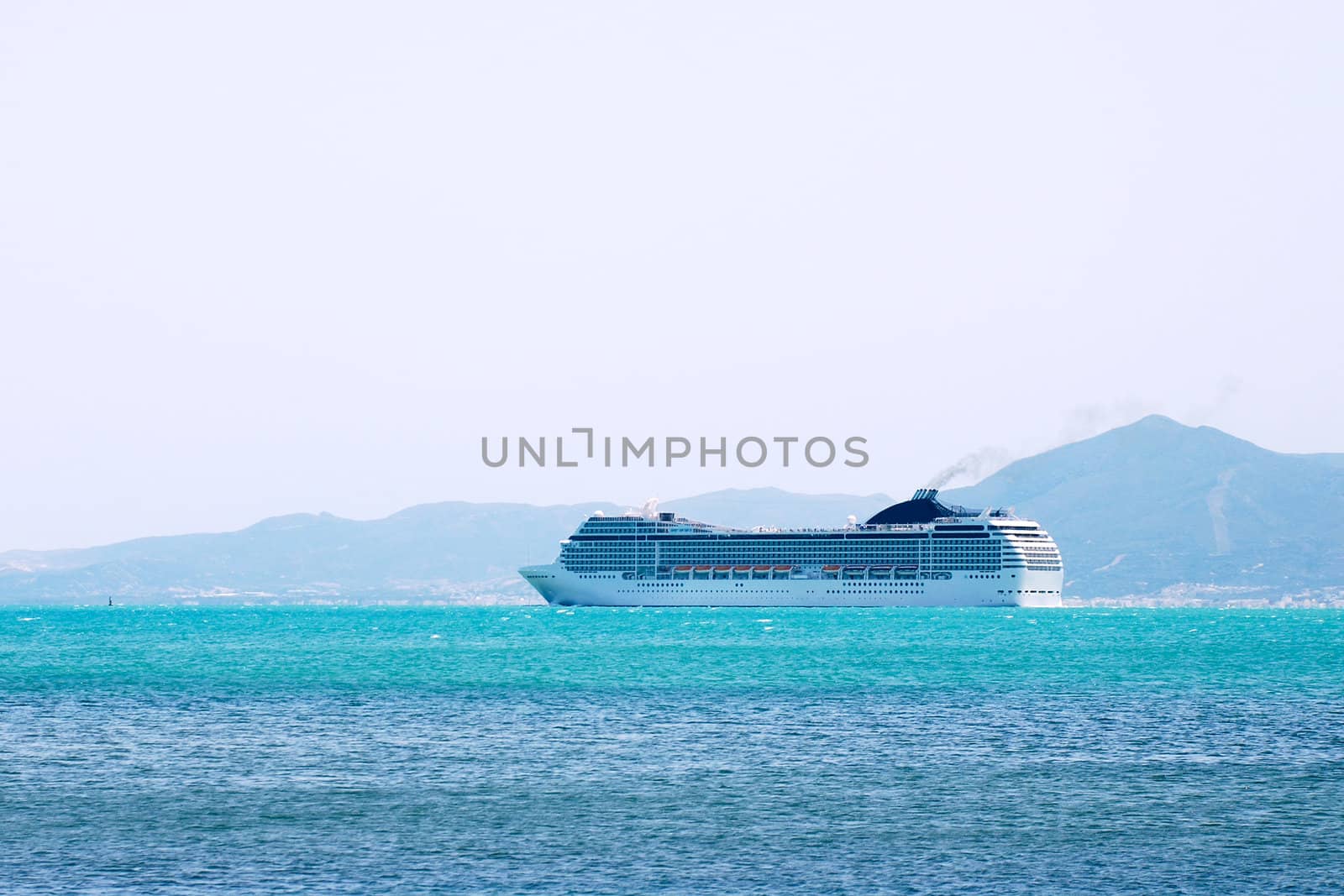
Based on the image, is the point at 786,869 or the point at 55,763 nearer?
the point at 786,869

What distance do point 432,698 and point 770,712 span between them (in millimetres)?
14557

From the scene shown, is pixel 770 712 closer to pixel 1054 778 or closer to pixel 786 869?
pixel 1054 778

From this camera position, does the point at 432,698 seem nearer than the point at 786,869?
No

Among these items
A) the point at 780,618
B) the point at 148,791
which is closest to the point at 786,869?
the point at 148,791

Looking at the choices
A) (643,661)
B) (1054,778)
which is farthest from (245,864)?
(643,661)

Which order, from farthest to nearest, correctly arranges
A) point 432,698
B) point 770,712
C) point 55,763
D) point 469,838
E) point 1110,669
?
point 1110,669, point 432,698, point 770,712, point 55,763, point 469,838

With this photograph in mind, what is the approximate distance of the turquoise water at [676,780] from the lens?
3356 centimetres

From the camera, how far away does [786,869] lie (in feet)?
110

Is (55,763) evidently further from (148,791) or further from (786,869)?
(786,869)

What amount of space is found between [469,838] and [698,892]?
7.03 meters

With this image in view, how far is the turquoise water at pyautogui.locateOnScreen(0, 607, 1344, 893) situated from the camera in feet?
110

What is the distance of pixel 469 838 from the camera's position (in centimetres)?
3681

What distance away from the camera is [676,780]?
1754 inches

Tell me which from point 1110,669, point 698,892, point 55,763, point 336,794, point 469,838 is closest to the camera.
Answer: point 698,892
